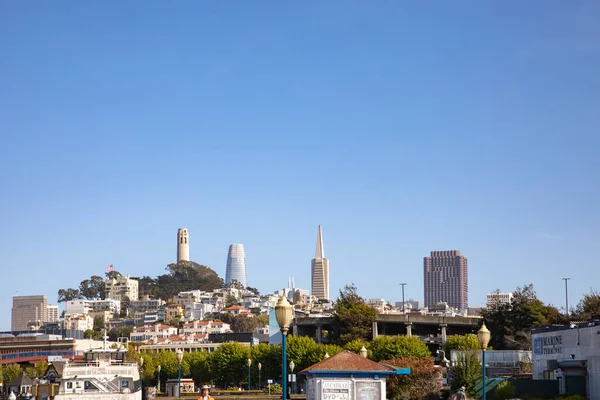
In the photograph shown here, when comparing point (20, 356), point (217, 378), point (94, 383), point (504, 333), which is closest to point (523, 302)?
point (504, 333)

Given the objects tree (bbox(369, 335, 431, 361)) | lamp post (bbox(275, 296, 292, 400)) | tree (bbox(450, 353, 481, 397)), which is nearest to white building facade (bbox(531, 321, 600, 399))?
tree (bbox(450, 353, 481, 397))

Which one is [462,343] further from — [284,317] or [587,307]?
[284,317]

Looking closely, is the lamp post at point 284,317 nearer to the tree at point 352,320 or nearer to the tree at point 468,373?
the tree at point 468,373

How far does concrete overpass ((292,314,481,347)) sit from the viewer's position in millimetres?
99938

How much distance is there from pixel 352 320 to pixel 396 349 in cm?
2626

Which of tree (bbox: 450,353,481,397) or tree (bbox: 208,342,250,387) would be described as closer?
tree (bbox: 450,353,481,397)

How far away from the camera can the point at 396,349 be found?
261ft

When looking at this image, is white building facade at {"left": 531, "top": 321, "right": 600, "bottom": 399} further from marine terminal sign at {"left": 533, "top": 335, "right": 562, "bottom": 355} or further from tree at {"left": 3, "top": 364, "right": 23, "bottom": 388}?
tree at {"left": 3, "top": 364, "right": 23, "bottom": 388}

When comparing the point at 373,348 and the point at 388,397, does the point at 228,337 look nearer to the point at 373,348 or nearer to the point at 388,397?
the point at 373,348

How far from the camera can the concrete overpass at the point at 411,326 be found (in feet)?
328

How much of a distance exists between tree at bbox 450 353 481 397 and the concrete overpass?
47.9m

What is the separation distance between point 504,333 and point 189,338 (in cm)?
11359

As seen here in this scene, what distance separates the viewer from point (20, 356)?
152 m

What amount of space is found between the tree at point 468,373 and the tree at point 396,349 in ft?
99.5
